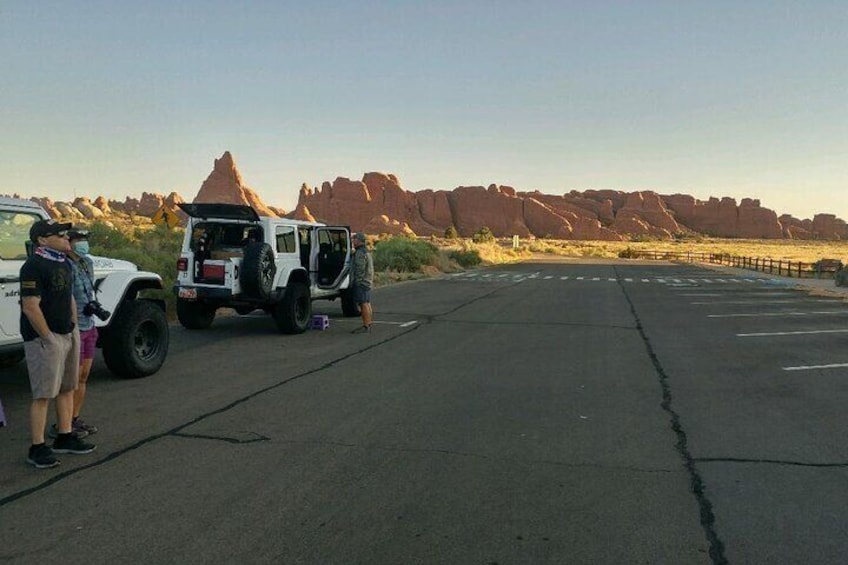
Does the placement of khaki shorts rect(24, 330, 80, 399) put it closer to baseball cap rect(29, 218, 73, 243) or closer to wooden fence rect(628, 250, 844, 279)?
baseball cap rect(29, 218, 73, 243)

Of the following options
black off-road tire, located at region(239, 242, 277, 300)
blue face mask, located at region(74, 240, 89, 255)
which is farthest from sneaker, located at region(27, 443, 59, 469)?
black off-road tire, located at region(239, 242, 277, 300)

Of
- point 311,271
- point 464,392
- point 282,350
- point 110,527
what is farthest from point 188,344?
point 110,527

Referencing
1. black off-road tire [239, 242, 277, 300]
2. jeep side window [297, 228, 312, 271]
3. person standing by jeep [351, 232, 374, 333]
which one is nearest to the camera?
black off-road tire [239, 242, 277, 300]

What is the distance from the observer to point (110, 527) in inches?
161

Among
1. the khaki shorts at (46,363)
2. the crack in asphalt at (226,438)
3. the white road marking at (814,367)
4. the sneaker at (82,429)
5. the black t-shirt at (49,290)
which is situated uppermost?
the black t-shirt at (49,290)

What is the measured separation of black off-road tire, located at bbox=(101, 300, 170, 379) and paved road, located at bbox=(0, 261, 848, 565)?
0.24m

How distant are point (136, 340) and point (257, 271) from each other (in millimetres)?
3230

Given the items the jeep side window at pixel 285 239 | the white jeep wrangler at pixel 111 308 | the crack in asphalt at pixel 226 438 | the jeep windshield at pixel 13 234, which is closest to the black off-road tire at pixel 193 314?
the jeep side window at pixel 285 239

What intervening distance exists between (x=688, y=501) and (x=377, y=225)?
6338 inches

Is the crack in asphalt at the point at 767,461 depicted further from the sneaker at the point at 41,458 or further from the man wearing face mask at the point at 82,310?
the man wearing face mask at the point at 82,310

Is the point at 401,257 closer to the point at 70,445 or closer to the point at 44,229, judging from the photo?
the point at 70,445

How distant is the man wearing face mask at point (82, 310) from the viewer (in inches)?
230

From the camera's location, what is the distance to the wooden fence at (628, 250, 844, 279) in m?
37.3

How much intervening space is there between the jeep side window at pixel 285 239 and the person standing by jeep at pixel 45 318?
7.34 metres
